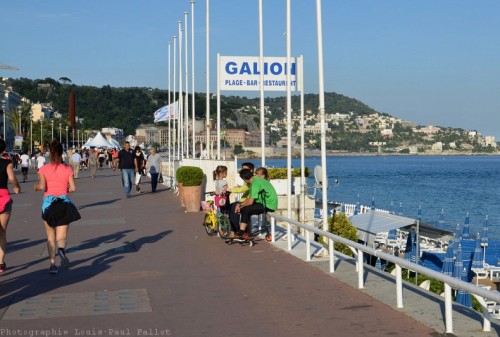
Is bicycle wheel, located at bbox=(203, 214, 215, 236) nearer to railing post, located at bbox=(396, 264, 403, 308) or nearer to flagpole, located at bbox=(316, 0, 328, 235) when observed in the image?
flagpole, located at bbox=(316, 0, 328, 235)

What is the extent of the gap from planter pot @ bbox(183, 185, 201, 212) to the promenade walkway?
4.81 metres

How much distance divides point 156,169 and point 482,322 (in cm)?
2303

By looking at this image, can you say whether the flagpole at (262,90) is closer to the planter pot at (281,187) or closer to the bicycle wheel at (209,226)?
the planter pot at (281,187)

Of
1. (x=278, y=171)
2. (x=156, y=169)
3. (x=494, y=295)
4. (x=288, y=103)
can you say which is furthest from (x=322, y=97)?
(x=156, y=169)

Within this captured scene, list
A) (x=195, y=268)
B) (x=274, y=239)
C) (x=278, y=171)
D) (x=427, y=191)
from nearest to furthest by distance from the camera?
1. (x=195, y=268)
2. (x=274, y=239)
3. (x=278, y=171)
4. (x=427, y=191)

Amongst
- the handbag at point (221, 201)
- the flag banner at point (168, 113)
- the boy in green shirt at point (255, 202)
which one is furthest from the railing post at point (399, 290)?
the flag banner at point (168, 113)

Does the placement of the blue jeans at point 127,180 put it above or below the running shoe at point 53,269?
above

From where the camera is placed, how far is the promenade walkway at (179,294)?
7.60 metres

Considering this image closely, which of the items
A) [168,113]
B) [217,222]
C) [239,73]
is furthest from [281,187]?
[168,113]

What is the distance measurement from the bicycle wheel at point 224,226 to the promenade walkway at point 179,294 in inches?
7.0

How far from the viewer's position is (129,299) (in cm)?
908

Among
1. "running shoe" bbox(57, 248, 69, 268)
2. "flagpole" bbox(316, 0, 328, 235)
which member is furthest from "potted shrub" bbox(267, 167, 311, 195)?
"running shoe" bbox(57, 248, 69, 268)

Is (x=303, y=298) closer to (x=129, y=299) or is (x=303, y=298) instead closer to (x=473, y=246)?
(x=129, y=299)

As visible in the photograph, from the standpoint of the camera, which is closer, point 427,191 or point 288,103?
point 288,103
